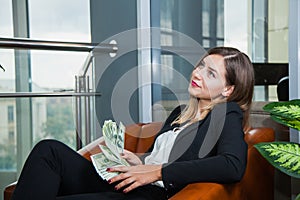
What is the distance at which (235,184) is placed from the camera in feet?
4.80

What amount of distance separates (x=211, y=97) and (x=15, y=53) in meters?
2.23

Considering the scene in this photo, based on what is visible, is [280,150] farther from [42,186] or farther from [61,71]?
[61,71]

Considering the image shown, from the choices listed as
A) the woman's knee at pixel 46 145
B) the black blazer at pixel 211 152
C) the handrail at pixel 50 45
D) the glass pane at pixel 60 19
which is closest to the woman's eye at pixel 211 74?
the black blazer at pixel 211 152

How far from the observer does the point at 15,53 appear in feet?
11.3

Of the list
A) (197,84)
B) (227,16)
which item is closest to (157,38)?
(227,16)

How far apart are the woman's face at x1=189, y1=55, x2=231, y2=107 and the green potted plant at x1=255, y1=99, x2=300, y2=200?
32 centimetres

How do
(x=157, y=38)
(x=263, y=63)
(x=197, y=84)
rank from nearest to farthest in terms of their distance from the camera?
(x=197, y=84)
(x=263, y=63)
(x=157, y=38)

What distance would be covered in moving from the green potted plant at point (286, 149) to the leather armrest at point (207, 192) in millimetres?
171

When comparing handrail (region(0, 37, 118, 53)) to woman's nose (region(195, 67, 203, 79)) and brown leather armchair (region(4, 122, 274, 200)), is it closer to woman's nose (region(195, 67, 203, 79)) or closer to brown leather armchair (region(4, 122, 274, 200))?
→ brown leather armchair (region(4, 122, 274, 200))

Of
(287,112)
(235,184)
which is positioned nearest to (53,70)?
(235,184)

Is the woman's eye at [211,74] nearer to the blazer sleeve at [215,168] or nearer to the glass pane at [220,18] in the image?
the blazer sleeve at [215,168]

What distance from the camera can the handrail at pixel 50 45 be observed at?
2274 millimetres

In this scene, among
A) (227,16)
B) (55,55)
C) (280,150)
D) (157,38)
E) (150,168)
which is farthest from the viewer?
(55,55)

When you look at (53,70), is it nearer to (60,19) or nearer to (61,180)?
(60,19)
